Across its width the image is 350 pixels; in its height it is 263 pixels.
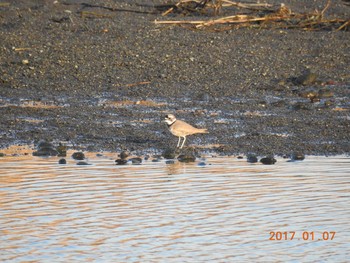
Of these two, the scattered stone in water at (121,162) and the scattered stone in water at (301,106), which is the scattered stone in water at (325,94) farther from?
the scattered stone in water at (121,162)

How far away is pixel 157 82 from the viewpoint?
1545 cm

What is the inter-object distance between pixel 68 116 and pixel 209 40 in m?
5.63

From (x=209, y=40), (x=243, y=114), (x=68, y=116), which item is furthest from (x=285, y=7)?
(x=68, y=116)

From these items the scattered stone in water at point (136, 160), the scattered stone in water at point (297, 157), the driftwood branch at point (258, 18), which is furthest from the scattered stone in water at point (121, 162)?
the driftwood branch at point (258, 18)

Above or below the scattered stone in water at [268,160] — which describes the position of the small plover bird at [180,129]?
above

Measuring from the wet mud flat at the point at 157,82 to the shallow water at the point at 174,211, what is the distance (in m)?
1.19

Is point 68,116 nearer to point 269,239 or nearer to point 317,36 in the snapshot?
point 269,239

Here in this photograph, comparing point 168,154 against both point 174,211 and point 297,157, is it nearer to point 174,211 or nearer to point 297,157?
point 297,157

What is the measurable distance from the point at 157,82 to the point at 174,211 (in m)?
7.13

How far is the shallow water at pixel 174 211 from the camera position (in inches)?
286

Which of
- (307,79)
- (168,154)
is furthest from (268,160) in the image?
(307,79)

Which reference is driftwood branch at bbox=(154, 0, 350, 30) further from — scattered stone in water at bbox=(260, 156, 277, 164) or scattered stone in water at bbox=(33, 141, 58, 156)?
scattered stone in water at bbox=(260, 156, 277, 164)

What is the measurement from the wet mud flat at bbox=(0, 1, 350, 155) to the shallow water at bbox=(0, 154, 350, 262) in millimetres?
1194

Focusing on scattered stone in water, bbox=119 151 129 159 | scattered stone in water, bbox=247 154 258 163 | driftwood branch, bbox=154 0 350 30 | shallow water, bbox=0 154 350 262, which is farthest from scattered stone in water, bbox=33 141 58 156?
driftwood branch, bbox=154 0 350 30
